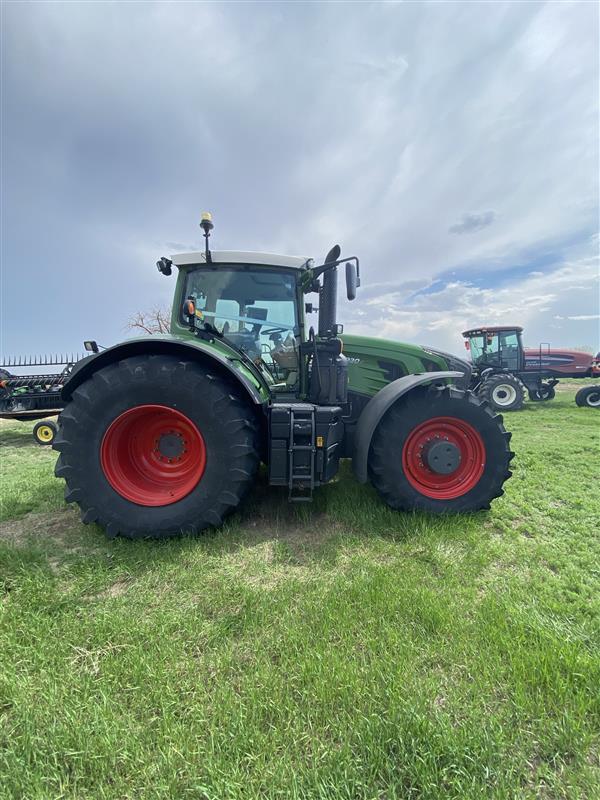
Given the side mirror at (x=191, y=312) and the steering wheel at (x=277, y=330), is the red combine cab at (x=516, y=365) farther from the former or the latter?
the side mirror at (x=191, y=312)

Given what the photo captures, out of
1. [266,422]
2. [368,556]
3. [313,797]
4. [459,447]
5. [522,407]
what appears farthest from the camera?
[522,407]

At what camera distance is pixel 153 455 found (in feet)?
9.07

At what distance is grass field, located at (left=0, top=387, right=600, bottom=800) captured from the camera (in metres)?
1.11

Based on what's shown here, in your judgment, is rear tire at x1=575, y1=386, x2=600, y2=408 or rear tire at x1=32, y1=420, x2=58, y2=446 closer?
rear tire at x1=32, y1=420, x2=58, y2=446

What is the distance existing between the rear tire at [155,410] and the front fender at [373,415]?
2.80ft

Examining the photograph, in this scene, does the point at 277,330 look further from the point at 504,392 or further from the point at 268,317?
the point at 504,392

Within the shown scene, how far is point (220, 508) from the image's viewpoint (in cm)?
248

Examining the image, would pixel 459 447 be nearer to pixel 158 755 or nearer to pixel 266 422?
pixel 266 422

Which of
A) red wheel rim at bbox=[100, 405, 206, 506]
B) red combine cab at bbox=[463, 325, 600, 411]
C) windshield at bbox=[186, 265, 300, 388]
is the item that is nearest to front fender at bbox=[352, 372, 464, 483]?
windshield at bbox=[186, 265, 300, 388]

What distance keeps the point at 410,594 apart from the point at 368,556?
18.7 inches

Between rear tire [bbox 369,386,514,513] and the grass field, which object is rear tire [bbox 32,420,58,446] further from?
rear tire [bbox 369,386,514,513]

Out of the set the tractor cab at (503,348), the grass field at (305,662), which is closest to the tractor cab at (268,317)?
the grass field at (305,662)

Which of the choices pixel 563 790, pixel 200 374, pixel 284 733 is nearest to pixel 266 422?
pixel 200 374

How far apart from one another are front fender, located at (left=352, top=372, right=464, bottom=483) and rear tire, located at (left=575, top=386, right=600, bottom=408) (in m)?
10.4
